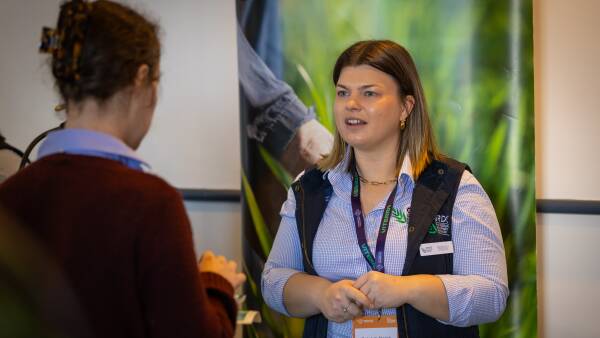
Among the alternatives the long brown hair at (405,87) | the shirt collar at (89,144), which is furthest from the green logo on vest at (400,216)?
the shirt collar at (89,144)

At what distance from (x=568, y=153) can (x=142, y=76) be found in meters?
2.50

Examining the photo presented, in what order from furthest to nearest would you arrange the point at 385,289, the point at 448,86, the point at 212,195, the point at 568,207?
the point at 212,195
the point at 568,207
the point at 448,86
the point at 385,289

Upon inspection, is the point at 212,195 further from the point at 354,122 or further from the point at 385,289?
the point at 385,289

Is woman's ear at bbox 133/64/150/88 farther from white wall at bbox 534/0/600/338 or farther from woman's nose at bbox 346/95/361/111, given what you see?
white wall at bbox 534/0/600/338

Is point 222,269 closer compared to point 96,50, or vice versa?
point 96,50

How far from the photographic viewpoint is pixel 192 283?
1.22 meters

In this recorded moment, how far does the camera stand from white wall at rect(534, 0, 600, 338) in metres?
3.17

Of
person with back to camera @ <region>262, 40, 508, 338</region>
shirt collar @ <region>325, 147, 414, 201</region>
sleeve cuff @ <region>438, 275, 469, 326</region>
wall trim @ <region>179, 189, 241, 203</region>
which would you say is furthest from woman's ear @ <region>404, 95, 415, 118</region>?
wall trim @ <region>179, 189, 241, 203</region>

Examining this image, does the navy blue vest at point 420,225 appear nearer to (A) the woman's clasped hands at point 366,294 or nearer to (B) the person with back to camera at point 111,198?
(A) the woman's clasped hands at point 366,294

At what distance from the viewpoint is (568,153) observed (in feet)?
10.5

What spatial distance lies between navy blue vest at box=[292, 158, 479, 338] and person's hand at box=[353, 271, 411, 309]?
9 centimetres

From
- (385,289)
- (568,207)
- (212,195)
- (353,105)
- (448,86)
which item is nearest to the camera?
(385,289)

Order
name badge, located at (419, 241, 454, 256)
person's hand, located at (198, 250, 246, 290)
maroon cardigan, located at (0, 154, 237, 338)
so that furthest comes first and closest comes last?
name badge, located at (419, 241, 454, 256) < person's hand, located at (198, 250, 246, 290) < maroon cardigan, located at (0, 154, 237, 338)

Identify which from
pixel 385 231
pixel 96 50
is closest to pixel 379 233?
pixel 385 231
